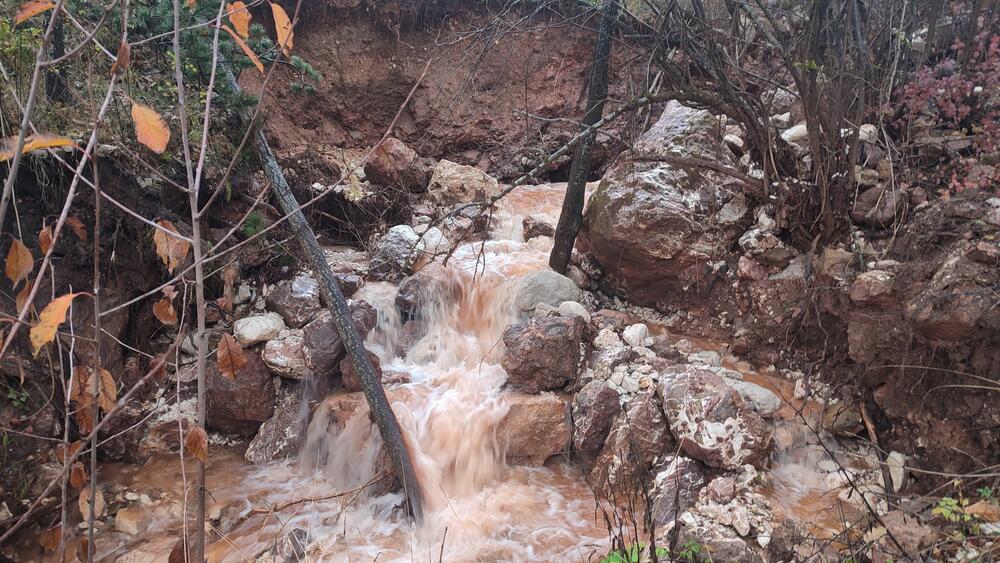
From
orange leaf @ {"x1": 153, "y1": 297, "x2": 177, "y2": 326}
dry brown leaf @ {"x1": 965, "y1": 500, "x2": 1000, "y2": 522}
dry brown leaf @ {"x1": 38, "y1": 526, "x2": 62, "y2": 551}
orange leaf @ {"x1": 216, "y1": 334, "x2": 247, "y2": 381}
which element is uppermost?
orange leaf @ {"x1": 153, "y1": 297, "x2": 177, "y2": 326}

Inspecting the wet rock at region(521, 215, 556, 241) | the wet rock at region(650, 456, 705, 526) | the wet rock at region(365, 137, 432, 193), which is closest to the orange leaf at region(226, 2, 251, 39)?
the wet rock at region(650, 456, 705, 526)

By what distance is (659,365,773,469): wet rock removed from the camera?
3.50 metres

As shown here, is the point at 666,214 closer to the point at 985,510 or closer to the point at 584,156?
the point at 584,156

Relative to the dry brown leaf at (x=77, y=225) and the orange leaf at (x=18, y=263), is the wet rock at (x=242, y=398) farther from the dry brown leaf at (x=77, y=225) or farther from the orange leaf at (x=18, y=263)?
the orange leaf at (x=18, y=263)

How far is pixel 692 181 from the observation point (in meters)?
4.89

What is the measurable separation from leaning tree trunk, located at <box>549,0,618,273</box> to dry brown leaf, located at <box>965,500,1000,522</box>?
→ 3.46 metres

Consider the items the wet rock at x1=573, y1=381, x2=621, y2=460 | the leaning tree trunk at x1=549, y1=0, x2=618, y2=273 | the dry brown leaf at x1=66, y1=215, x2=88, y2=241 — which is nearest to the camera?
the dry brown leaf at x1=66, y1=215, x2=88, y2=241

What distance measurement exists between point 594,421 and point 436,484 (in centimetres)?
117

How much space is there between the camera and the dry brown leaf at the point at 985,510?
2.43 meters

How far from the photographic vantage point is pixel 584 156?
17.2ft

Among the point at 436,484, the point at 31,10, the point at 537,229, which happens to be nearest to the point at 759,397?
the point at 436,484

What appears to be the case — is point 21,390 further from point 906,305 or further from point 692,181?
point 906,305

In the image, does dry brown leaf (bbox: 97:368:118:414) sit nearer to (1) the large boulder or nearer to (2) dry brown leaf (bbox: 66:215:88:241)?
(2) dry brown leaf (bbox: 66:215:88:241)

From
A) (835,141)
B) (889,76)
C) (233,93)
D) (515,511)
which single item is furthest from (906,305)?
(233,93)
